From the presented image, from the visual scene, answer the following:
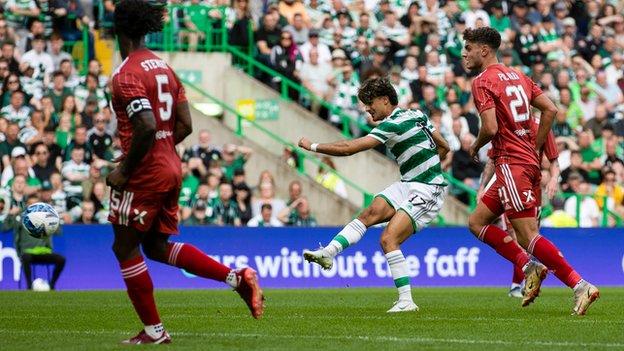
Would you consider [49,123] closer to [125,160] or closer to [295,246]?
[295,246]

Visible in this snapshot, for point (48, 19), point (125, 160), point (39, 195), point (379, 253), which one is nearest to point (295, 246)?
point (379, 253)

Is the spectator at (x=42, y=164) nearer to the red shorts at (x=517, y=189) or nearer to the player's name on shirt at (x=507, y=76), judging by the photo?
the red shorts at (x=517, y=189)

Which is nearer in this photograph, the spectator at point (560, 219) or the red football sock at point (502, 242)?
the red football sock at point (502, 242)

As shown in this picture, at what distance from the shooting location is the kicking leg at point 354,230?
12.9 meters

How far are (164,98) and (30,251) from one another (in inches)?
426

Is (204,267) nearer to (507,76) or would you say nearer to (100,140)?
(507,76)

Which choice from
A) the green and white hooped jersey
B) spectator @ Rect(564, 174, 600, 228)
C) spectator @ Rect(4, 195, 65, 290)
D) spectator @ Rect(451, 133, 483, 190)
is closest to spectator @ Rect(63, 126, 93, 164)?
spectator @ Rect(4, 195, 65, 290)

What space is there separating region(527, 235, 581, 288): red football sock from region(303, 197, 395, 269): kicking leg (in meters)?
1.47

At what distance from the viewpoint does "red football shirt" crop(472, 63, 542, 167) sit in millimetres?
12836

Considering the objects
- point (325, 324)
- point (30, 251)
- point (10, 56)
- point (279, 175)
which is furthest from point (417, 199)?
point (10, 56)

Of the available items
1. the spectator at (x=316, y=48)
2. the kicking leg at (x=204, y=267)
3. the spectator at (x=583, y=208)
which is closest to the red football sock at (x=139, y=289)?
the kicking leg at (x=204, y=267)

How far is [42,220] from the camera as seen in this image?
12766mm

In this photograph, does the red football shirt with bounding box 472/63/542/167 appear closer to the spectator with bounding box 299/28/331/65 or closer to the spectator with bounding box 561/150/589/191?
the spectator with bounding box 561/150/589/191

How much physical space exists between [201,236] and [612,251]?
6590 mm
